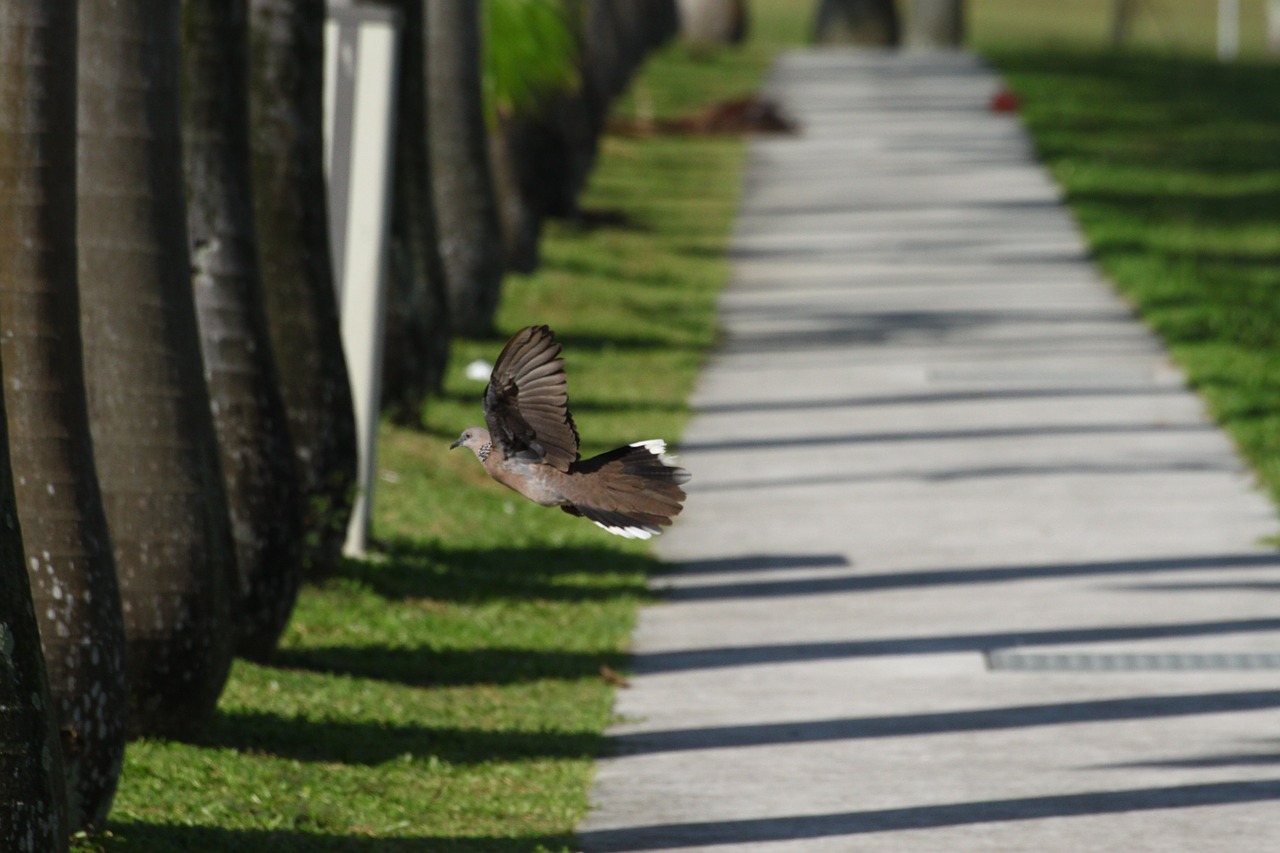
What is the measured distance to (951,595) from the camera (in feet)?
33.7

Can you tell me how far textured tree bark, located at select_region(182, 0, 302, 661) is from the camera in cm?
841

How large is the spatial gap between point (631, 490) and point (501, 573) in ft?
22.8

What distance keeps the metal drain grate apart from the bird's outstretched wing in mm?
5648

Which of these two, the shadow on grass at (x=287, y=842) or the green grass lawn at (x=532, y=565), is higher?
the shadow on grass at (x=287, y=842)

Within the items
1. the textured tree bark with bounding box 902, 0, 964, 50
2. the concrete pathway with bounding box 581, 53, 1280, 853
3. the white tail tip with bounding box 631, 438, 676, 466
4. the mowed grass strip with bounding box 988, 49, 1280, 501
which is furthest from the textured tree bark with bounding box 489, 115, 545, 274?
the textured tree bark with bounding box 902, 0, 964, 50

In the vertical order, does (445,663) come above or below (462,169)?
below

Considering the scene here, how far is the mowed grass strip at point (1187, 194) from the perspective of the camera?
1529 centimetres

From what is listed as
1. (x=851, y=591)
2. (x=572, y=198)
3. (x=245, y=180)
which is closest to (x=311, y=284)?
(x=245, y=180)

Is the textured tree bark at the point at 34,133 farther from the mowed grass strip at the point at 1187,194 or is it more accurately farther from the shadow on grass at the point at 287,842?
the mowed grass strip at the point at 1187,194

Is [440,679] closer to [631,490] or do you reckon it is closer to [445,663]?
[445,663]

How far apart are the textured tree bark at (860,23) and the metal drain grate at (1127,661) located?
29528 mm

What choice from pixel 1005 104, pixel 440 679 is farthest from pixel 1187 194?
Answer: pixel 440 679

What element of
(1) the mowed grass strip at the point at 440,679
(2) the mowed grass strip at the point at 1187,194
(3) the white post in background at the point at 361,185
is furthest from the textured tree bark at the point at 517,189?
(3) the white post in background at the point at 361,185

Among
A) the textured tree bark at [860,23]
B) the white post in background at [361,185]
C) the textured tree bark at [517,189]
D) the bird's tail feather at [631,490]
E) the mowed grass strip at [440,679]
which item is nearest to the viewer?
the bird's tail feather at [631,490]
